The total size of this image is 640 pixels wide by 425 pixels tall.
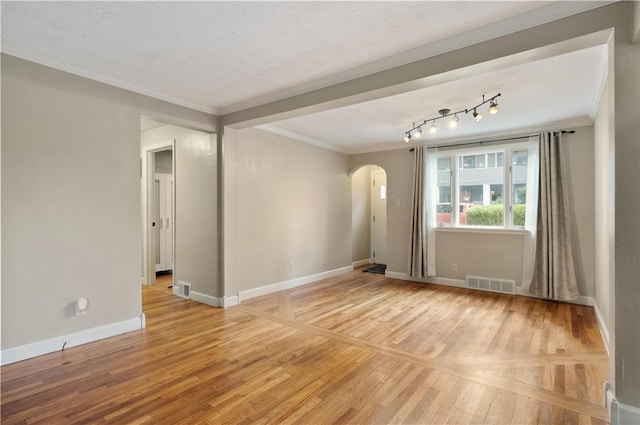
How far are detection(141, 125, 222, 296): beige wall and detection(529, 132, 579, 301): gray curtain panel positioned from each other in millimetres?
4632

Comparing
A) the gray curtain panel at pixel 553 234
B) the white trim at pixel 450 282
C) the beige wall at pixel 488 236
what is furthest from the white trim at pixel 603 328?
the beige wall at pixel 488 236

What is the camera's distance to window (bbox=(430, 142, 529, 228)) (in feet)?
16.5

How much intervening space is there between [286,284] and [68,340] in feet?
9.71

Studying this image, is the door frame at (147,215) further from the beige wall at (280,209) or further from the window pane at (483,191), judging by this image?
the window pane at (483,191)

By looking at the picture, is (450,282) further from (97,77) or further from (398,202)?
(97,77)

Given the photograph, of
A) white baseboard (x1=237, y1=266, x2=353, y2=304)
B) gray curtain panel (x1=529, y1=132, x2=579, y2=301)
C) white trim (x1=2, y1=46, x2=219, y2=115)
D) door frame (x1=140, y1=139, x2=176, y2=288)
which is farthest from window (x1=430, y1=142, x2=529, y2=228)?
door frame (x1=140, y1=139, x2=176, y2=288)

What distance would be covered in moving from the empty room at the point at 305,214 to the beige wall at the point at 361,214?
1710 mm

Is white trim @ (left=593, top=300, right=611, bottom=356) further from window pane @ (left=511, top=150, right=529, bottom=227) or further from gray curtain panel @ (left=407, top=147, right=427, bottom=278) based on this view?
gray curtain panel @ (left=407, top=147, right=427, bottom=278)

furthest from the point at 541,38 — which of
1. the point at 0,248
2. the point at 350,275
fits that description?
the point at 350,275

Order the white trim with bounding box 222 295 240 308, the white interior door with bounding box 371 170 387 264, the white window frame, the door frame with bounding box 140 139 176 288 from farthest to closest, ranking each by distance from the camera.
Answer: the white interior door with bounding box 371 170 387 264
the door frame with bounding box 140 139 176 288
the white window frame
the white trim with bounding box 222 295 240 308

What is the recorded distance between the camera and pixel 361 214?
7.54 meters

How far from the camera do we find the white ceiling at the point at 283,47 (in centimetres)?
208

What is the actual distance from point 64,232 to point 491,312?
15.9ft

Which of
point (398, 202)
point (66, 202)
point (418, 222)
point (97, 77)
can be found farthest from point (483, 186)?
point (66, 202)
